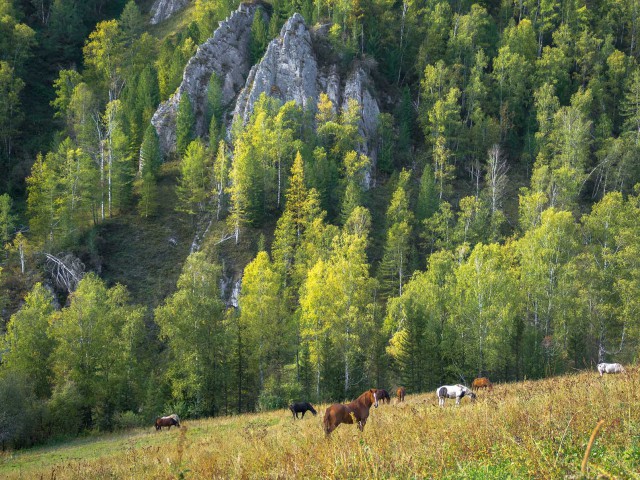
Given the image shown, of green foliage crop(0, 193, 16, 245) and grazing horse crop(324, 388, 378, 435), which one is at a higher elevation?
green foliage crop(0, 193, 16, 245)

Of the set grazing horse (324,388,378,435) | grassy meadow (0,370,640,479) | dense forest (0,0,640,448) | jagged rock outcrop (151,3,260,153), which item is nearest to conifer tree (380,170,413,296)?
dense forest (0,0,640,448)

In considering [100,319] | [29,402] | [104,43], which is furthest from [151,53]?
[29,402]

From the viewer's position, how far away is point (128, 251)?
5559 cm

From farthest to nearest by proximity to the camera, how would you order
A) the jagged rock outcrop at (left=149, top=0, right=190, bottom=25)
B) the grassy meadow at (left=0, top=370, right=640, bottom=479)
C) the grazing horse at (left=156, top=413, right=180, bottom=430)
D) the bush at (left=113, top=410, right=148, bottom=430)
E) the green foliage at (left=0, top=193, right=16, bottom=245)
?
1. the jagged rock outcrop at (left=149, top=0, right=190, bottom=25)
2. the green foliage at (left=0, top=193, right=16, bottom=245)
3. the bush at (left=113, top=410, right=148, bottom=430)
4. the grazing horse at (left=156, top=413, right=180, bottom=430)
5. the grassy meadow at (left=0, top=370, right=640, bottom=479)

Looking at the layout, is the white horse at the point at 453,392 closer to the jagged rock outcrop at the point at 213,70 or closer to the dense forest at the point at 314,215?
the dense forest at the point at 314,215

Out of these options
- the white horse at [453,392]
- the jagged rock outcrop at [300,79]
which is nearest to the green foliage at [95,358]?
A: the white horse at [453,392]

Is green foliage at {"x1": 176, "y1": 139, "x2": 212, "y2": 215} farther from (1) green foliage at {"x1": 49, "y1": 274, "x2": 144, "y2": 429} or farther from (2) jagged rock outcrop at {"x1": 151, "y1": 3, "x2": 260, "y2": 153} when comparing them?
(1) green foliage at {"x1": 49, "y1": 274, "x2": 144, "y2": 429}

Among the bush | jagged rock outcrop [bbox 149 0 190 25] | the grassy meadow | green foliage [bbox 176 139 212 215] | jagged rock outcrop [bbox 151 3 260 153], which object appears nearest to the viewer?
the grassy meadow

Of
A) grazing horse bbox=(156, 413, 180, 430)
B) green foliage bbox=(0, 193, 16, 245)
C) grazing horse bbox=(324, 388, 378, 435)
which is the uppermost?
green foliage bbox=(0, 193, 16, 245)

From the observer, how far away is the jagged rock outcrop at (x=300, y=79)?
74188 mm

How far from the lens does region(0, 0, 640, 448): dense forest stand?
36.8m

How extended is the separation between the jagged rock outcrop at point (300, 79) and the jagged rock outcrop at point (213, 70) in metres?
5.26

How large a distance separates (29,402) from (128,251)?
89.2 feet

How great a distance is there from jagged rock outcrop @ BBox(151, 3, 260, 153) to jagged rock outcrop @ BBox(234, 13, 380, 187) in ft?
17.2
